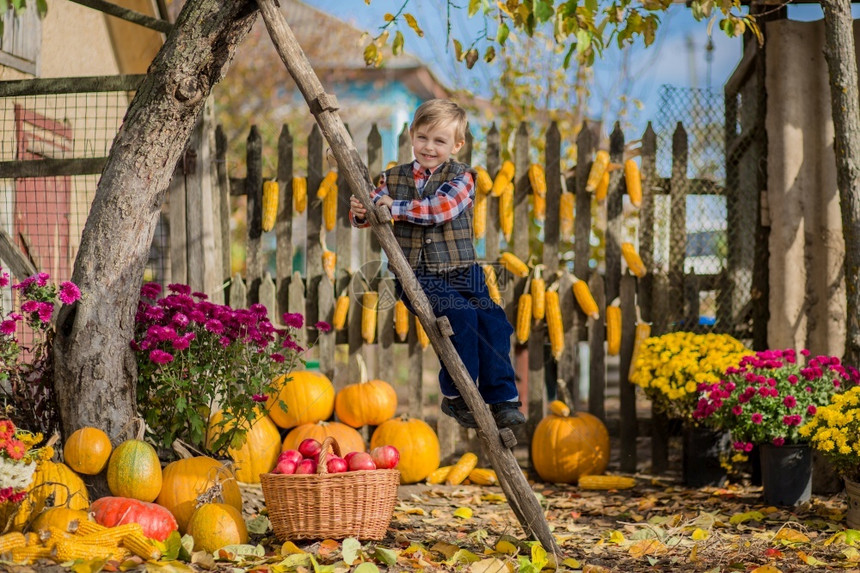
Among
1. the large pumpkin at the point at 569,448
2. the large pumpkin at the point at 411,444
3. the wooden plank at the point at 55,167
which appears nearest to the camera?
the wooden plank at the point at 55,167

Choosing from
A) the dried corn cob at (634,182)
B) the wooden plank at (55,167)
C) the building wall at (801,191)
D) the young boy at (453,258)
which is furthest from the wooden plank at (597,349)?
the wooden plank at (55,167)

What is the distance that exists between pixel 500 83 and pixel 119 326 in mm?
6924

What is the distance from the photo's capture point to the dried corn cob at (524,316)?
5941 millimetres

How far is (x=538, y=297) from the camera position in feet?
19.4

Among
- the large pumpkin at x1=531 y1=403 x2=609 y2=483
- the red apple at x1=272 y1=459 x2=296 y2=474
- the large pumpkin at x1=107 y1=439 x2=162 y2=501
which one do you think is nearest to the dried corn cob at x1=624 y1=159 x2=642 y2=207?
the large pumpkin at x1=531 y1=403 x2=609 y2=483

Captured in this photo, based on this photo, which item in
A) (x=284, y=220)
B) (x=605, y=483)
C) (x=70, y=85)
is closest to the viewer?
(x=70, y=85)

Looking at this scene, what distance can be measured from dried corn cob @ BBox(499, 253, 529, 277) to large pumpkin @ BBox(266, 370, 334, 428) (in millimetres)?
1525

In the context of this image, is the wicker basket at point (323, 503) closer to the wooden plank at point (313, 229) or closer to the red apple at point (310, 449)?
the red apple at point (310, 449)

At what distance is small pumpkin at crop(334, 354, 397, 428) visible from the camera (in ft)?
19.0

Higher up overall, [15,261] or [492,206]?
[492,206]

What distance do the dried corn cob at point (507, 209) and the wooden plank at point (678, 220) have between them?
1.13 m

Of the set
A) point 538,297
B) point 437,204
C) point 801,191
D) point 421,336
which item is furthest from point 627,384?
point 437,204

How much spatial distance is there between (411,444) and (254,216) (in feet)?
6.64

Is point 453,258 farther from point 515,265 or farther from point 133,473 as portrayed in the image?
point 515,265
